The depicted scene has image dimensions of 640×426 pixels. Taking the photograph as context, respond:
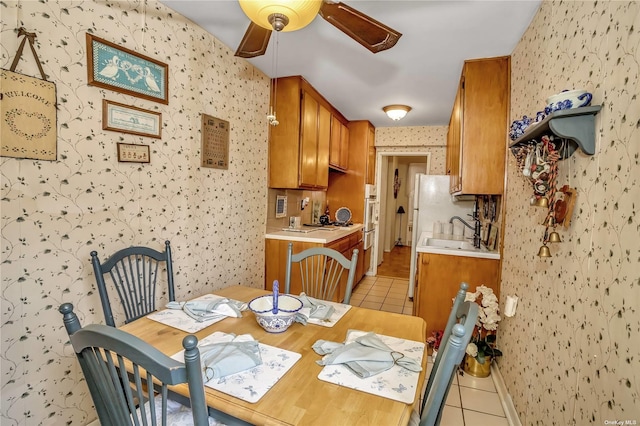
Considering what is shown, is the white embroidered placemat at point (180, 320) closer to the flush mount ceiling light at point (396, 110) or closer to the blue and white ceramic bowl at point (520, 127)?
the blue and white ceramic bowl at point (520, 127)

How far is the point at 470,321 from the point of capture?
2.99ft

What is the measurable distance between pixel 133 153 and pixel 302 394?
1.59 metres

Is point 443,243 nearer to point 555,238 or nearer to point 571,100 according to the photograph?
point 555,238

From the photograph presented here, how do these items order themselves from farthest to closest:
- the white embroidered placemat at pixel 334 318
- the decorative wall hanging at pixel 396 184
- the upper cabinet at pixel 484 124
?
the decorative wall hanging at pixel 396 184
the upper cabinet at pixel 484 124
the white embroidered placemat at pixel 334 318

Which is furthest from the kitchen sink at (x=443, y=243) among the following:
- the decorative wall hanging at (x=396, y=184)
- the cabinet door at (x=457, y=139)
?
the decorative wall hanging at (x=396, y=184)

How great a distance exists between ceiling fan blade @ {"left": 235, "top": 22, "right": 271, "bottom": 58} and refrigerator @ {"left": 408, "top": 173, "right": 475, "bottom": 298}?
2.83 meters

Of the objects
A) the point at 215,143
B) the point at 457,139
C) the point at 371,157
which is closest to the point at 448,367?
the point at 215,143

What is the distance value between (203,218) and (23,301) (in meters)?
1.08

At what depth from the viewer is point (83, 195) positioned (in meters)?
1.52

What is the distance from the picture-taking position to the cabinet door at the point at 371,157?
15.3ft

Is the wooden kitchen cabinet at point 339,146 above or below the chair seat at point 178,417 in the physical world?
above

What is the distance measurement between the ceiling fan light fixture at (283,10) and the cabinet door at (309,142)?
1.79 metres

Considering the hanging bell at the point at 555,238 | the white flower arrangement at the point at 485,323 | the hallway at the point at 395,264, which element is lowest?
the hallway at the point at 395,264

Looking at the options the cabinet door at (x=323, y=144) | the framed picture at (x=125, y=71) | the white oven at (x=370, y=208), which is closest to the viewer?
the framed picture at (x=125, y=71)
